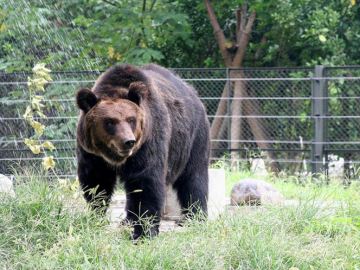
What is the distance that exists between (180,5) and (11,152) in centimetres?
448

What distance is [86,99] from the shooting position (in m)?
6.55

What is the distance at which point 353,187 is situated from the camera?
31.8ft

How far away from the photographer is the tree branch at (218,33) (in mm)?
15453

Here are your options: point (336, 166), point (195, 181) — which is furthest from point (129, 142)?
point (336, 166)

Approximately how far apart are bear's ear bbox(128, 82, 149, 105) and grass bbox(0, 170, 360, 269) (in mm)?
823

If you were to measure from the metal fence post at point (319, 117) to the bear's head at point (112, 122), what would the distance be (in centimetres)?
712

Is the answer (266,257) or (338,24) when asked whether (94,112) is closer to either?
(266,257)

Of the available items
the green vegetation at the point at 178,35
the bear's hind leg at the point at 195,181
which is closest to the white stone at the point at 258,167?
the green vegetation at the point at 178,35

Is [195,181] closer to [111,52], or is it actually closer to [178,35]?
[111,52]

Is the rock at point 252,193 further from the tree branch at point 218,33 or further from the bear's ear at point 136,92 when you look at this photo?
the tree branch at point 218,33

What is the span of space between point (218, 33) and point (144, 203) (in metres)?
9.26

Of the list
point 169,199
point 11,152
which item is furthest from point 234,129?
point 169,199

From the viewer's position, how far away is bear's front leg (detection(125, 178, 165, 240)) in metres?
6.65

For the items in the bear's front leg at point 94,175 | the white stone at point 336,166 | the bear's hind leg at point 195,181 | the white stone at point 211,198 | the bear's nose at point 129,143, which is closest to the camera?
the bear's nose at point 129,143
